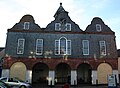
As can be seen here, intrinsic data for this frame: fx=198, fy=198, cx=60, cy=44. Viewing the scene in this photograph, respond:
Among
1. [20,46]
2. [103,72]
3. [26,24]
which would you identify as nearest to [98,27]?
[103,72]

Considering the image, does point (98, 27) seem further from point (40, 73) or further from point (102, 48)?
point (40, 73)

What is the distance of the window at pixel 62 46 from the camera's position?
3199cm

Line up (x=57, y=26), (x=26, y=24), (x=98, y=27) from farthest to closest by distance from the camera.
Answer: (x=98, y=27), (x=57, y=26), (x=26, y=24)

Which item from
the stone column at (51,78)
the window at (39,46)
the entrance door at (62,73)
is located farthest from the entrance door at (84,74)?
the window at (39,46)

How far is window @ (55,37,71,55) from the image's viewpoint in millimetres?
31991

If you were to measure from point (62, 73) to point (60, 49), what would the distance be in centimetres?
511

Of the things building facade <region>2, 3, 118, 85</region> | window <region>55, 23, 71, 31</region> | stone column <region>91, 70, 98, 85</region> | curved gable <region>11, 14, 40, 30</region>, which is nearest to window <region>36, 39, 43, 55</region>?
building facade <region>2, 3, 118, 85</region>

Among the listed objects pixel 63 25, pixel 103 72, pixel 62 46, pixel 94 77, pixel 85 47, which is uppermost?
pixel 63 25

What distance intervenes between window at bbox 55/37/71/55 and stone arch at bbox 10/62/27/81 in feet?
19.0

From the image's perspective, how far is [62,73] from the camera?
34.8m

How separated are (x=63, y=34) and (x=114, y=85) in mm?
13981

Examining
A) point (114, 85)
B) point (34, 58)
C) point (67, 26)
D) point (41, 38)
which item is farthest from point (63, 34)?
point (114, 85)

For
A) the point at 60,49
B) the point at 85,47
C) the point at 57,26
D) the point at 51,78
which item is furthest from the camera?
the point at 57,26

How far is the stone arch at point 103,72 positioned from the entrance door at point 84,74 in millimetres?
2886
